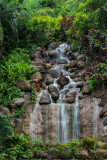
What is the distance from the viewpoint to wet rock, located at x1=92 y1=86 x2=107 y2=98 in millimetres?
7062

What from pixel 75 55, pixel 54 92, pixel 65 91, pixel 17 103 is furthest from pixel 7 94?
pixel 75 55

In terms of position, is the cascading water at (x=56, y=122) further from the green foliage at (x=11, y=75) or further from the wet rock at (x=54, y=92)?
the green foliage at (x=11, y=75)

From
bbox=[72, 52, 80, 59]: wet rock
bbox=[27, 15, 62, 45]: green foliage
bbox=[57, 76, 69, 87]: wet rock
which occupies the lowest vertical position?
bbox=[57, 76, 69, 87]: wet rock

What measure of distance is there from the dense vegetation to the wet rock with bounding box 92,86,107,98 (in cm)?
20

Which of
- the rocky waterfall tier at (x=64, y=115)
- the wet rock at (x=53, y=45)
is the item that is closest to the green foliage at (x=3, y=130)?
the rocky waterfall tier at (x=64, y=115)

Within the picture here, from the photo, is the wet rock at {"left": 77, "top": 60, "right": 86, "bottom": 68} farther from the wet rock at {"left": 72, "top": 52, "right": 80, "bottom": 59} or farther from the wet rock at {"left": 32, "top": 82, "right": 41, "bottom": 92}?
the wet rock at {"left": 32, "top": 82, "right": 41, "bottom": 92}

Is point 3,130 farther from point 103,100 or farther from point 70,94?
point 103,100

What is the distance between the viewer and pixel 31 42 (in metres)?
13.6

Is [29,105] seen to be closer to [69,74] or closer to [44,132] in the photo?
[44,132]

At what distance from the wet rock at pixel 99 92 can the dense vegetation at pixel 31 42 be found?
0.20 m

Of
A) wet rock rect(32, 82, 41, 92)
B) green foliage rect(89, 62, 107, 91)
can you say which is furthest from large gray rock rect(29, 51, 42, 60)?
green foliage rect(89, 62, 107, 91)

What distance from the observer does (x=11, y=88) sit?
741 centimetres

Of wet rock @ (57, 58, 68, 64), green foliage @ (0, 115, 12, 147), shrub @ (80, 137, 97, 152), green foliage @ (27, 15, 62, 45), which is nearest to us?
shrub @ (80, 137, 97, 152)

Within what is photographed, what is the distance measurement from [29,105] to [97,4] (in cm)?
778
